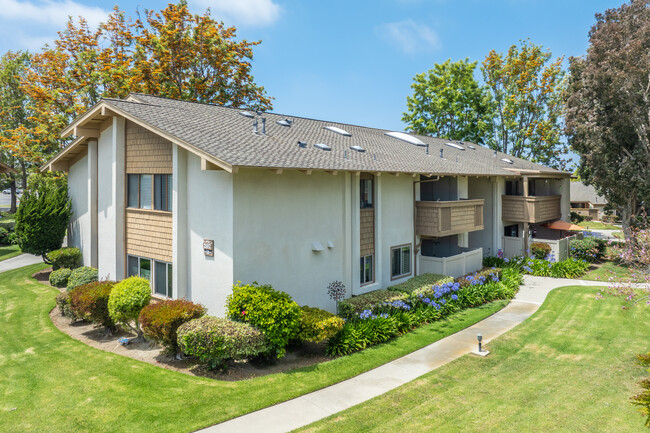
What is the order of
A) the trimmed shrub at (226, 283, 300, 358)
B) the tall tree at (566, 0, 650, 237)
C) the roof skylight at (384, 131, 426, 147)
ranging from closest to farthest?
the trimmed shrub at (226, 283, 300, 358) < the tall tree at (566, 0, 650, 237) < the roof skylight at (384, 131, 426, 147)

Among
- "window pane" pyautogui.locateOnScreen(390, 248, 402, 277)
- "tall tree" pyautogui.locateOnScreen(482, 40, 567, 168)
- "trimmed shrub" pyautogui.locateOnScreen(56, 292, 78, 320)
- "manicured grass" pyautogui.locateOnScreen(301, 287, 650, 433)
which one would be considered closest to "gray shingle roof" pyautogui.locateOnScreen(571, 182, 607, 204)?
"tall tree" pyautogui.locateOnScreen(482, 40, 567, 168)

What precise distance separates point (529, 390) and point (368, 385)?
3868 mm

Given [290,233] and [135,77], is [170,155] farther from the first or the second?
[135,77]

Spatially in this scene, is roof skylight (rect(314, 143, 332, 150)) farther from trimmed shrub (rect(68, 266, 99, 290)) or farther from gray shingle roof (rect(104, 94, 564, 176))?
trimmed shrub (rect(68, 266, 99, 290))

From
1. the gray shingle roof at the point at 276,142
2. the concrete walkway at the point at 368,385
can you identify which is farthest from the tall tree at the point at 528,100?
the concrete walkway at the point at 368,385

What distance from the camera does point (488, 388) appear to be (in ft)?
31.7

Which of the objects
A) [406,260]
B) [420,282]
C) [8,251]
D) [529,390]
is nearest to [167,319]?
[529,390]

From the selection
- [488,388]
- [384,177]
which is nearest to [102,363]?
[488,388]

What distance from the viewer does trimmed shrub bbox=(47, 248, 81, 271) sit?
18422mm

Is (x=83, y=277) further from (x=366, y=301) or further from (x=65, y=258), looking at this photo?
(x=366, y=301)

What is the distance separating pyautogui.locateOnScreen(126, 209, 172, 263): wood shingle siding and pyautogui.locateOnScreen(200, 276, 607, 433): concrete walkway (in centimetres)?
734

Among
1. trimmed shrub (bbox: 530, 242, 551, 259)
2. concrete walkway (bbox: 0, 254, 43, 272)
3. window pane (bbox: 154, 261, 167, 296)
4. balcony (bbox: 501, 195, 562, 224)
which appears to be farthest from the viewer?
balcony (bbox: 501, 195, 562, 224)

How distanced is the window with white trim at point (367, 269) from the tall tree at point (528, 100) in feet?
113

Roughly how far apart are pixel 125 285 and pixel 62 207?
1089 centimetres
